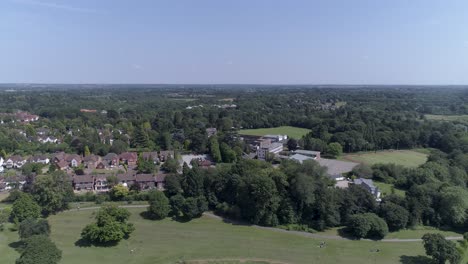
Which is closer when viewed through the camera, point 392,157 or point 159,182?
point 159,182

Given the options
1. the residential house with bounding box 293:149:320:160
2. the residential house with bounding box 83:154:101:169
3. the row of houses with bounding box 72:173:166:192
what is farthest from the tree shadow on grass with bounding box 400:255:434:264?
the residential house with bounding box 83:154:101:169

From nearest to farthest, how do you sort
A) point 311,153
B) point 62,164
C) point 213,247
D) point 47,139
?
point 213,247, point 62,164, point 311,153, point 47,139

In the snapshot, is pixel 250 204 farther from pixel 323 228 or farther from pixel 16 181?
pixel 16 181

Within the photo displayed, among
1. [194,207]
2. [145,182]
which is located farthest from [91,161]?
[194,207]

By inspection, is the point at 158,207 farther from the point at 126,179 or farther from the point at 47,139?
the point at 47,139

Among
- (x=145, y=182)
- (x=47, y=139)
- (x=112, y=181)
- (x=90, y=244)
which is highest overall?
(x=47, y=139)

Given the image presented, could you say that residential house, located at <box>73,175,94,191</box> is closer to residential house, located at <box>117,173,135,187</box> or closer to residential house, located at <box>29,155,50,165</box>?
residential house, located at <box>117,173,135,187</box>
